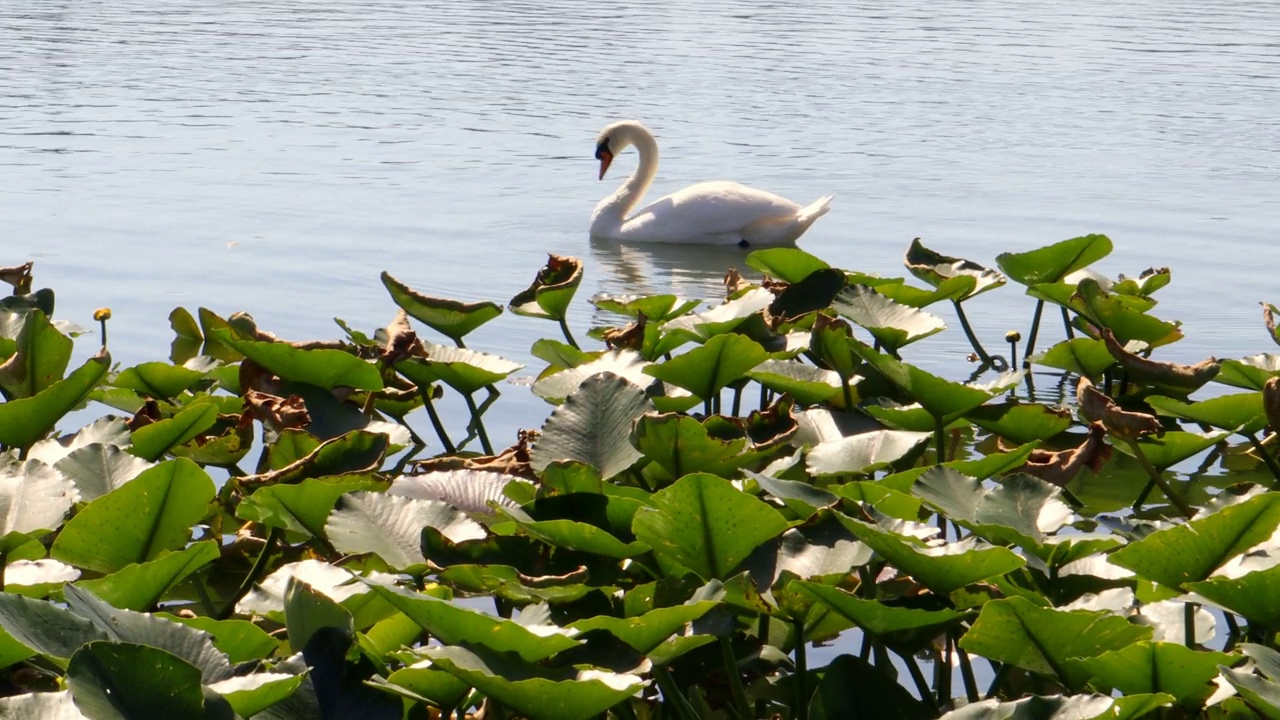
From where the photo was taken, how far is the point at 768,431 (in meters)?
2.83

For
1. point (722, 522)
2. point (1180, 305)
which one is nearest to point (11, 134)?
point (1180, 305)

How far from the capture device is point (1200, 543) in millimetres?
1968

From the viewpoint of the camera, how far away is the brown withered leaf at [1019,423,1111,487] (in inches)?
102

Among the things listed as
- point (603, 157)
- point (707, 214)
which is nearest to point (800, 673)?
point (707, 214)

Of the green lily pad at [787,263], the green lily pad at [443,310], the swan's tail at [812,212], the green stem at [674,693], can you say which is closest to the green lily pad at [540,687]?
the green stem at [674,693]

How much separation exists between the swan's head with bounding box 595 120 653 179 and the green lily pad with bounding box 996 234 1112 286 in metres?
4.95

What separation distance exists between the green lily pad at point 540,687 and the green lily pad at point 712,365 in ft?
3.74

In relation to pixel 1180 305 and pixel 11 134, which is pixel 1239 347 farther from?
pixel 11 134

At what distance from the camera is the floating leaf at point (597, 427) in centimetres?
247

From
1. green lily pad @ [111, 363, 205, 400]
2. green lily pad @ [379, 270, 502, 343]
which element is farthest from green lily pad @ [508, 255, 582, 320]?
green lily pad @ [111, 363, 205, 400]

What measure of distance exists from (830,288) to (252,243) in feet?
13.3

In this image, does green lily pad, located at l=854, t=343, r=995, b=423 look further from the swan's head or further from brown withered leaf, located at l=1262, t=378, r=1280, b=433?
the swan's head

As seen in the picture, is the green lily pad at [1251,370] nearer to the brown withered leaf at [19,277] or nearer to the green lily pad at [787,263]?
the green lily pad at [787,263]

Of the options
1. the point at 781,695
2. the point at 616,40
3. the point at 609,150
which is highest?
the point at 781,695
